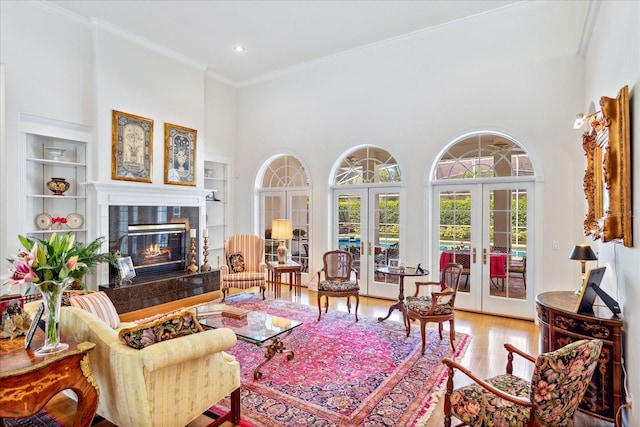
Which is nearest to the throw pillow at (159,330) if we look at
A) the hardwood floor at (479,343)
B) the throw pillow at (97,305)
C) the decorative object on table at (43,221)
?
the hardwood floor at (479,343)

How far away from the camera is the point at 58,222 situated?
17.2 ft

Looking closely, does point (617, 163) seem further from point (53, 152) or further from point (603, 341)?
point (53, 152)

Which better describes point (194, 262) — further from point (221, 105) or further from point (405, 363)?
point (405, 363)

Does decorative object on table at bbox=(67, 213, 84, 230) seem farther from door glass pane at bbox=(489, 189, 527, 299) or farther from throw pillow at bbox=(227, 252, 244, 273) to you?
door glass pane at bbox=(489, 189, 527, 299)

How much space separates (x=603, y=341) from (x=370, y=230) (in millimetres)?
4245

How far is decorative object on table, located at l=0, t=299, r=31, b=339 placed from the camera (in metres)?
2.33

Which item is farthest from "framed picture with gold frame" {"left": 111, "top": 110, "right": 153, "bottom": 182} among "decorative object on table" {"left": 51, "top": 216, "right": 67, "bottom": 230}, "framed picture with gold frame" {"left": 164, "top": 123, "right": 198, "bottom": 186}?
"decorative object on table" {"left": 51, "top": 216, "right": 67, "bottom": 230}

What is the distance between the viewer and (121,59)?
5.73m

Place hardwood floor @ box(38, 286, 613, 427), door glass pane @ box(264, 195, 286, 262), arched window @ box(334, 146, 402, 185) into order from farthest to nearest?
door glass pane @ box(264, 195, 286, 262) → arched window @ box(334, 146, 402, 185) → hardwood floor @ box(38, 286, 613, 427)

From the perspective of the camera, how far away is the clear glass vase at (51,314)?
6.93 ft

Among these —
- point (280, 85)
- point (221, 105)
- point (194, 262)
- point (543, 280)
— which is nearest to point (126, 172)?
point (194, 262)

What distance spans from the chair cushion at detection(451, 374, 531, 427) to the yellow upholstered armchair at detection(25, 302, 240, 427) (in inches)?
60.9

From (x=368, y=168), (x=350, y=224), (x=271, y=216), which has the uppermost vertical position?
(x=368, y=168)

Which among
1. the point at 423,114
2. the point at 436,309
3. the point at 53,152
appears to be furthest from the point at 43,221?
the point at 423,114
